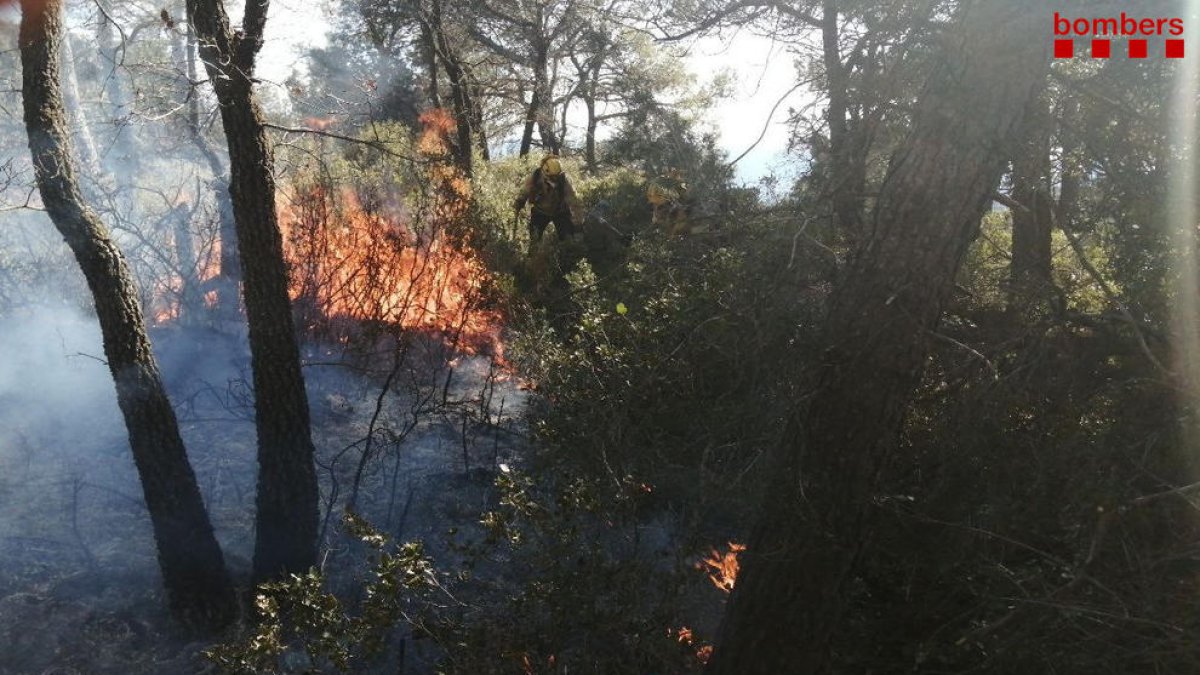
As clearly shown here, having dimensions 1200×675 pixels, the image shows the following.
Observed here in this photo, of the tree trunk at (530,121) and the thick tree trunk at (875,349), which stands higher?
the tree trunk at (530,121)

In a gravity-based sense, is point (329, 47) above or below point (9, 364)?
above

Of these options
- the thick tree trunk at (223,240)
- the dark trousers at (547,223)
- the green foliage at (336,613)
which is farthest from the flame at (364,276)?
the green foliage at (336,613)

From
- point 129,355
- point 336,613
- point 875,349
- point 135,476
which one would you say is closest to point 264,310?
point 129,355

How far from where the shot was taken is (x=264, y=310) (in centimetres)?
497

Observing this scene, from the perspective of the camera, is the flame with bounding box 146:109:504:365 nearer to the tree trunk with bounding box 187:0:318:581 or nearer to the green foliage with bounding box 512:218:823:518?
the tree trunk with bounding box 187:0:318:581

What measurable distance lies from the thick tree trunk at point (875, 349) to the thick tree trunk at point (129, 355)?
11.1ft

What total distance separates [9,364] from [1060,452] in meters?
8.91

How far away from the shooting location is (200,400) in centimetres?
793

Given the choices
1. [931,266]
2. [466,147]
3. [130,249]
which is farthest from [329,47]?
[931,266]

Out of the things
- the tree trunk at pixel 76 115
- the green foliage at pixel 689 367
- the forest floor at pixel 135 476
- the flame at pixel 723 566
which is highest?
the tree trunk at pixel 76 115

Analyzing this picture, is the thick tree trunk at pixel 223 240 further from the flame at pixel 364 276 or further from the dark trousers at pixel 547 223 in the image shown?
the dark trousers at pixel 547 223

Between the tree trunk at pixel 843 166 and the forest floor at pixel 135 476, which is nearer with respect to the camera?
the tree trunk at pixel 843 166

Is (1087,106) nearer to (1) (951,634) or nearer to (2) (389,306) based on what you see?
(1) (951,634)

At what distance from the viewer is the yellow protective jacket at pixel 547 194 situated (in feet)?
42.0
